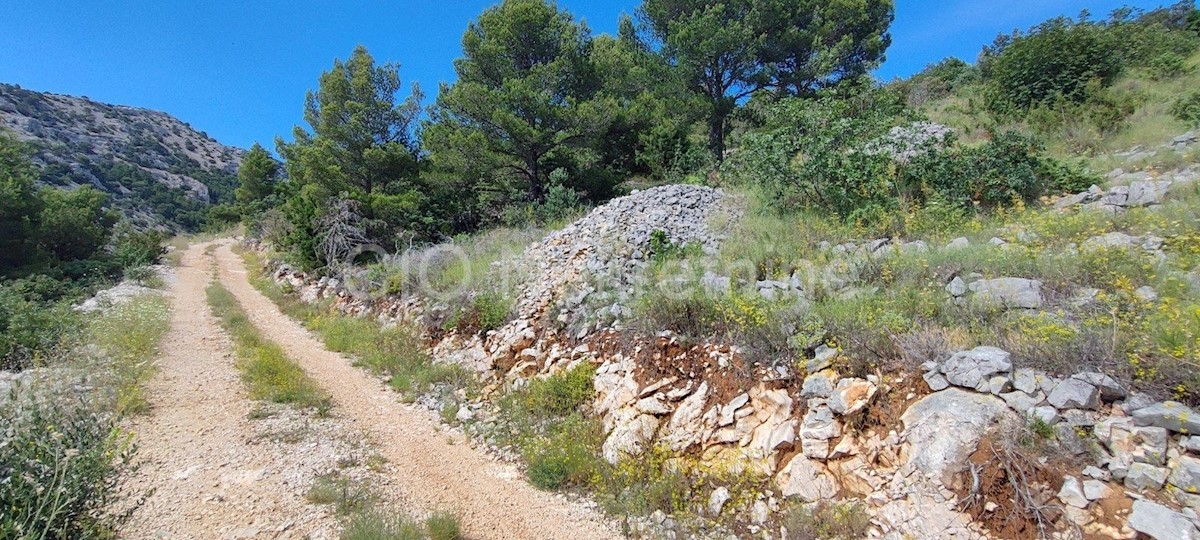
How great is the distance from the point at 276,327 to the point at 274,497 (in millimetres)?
7942

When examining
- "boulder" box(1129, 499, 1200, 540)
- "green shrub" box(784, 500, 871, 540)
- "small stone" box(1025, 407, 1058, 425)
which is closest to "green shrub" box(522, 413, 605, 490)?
"green shrub" box(784, 500, 871, 540)

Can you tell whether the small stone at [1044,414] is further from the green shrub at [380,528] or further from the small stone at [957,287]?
the green shrub at [380,528]

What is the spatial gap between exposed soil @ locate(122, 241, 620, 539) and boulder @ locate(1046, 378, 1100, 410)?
3.35 metres

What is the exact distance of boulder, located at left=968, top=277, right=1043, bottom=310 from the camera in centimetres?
427

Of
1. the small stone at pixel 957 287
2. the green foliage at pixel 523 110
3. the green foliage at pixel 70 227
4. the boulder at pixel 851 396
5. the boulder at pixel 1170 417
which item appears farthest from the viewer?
the green foliage at pixel 70 227

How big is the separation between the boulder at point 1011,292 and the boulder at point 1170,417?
137 cm

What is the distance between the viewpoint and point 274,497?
4.29 meters

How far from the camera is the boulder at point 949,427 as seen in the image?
11.0ft

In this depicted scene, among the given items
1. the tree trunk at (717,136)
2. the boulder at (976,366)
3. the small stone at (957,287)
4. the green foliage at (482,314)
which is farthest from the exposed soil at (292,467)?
the tree trunk at (717,136)

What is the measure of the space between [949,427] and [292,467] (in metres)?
5.74

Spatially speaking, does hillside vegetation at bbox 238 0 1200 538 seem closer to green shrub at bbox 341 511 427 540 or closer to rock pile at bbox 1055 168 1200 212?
rock pile at bbox 1055 168 1200 212

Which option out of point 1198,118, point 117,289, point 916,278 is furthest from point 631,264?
point 117,289

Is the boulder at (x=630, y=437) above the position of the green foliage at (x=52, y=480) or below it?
below

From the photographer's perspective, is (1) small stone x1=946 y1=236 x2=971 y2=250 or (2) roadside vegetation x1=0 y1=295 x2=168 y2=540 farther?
(1) small stone x1=946 y1=236 x2=971 y2=250
